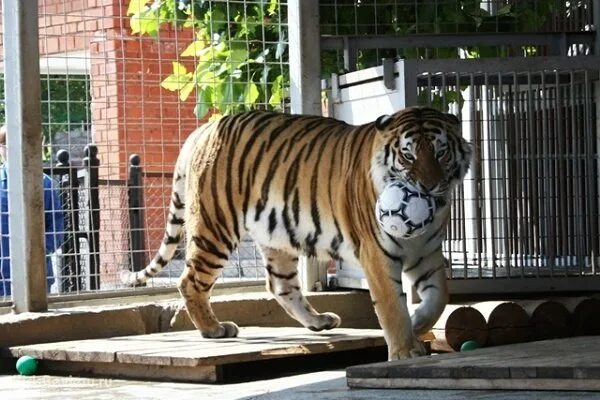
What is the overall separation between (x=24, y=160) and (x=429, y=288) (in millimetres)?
2467

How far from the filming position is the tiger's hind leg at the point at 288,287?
25.4ft

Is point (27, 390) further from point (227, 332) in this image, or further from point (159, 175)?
point (159, 175)

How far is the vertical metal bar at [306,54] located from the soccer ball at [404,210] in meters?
2.28

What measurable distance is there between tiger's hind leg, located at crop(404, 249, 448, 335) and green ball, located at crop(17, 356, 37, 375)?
2.04m

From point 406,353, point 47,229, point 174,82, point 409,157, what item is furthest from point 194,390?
point 174,82

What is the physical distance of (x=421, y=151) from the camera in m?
6.62

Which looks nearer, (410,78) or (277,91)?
(410,78)

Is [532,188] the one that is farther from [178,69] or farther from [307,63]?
[178,69]

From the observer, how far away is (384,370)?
5105 millimetres

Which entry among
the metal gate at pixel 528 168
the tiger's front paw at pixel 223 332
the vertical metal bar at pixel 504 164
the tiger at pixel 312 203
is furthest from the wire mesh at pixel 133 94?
the vertical metal bar at pixel 504 164

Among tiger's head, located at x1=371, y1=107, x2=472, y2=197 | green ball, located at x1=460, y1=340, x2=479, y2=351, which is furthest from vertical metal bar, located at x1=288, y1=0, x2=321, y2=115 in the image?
green ball, located at x1=460, y1=340, x2=479, y2=351

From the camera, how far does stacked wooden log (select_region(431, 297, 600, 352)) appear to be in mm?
7352

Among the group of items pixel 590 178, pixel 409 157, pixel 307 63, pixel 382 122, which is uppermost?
pixel 307 63

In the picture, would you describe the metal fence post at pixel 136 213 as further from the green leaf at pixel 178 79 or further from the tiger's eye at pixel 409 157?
the tiger's eye at pixel 409 157
